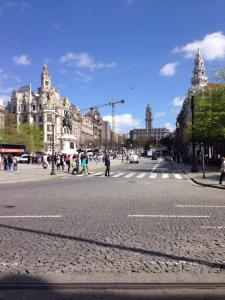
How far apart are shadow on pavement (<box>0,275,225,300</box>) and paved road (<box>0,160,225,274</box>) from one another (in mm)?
595

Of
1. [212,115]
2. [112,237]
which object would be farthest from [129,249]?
[212,115]

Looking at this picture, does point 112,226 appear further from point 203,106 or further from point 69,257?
point 203,106

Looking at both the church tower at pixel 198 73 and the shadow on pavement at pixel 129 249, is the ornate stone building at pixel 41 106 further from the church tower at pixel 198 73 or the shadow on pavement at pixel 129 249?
the shadow on pavement at pixel 129 249

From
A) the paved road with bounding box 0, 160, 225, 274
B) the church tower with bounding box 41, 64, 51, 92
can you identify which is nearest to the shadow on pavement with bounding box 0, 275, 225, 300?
the paved road with bounding box 0, 160, 225, 274

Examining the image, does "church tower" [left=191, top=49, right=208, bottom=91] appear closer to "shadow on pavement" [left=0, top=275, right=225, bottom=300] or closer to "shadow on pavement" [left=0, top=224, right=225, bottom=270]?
"shadow on pavement" [left=0, top=224, right=225, bottom=270]

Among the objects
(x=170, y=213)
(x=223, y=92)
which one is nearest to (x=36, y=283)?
(x=170, y=213)

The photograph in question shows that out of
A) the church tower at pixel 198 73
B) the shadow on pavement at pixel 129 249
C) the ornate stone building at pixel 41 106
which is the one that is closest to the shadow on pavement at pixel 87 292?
the shadow on pavement at pixel 129 249

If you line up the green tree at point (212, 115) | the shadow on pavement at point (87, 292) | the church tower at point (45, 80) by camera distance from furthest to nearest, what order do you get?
the church tower at point (45, 80) → the green tree at point (212, 115) → the shadow on pavement at point (87, 292)

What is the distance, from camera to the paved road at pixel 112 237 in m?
7.30

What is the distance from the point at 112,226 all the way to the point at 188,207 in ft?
15.1

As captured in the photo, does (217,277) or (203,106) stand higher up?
(203,106)

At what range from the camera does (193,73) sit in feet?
517

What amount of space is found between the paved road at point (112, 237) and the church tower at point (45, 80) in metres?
163

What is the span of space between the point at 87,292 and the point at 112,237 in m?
3.52
